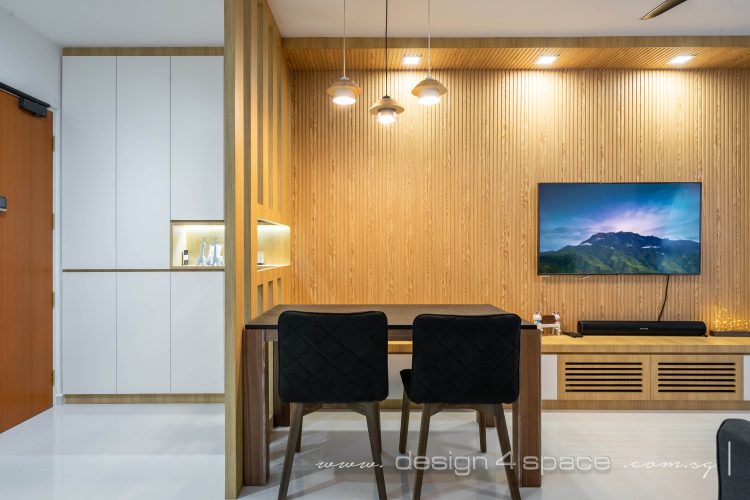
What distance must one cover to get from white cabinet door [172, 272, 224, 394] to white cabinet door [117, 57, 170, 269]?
0.29 metres

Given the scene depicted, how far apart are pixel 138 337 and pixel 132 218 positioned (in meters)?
1.00

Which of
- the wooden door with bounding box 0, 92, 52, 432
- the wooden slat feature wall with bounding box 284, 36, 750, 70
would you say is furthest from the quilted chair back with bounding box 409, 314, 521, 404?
the wooden door with bounding box 0, 92, 52, 432

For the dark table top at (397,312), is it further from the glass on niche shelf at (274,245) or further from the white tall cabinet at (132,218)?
the white tall cabinet at (132,218)

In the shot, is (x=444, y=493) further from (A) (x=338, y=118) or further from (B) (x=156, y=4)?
(B) (x=156, y=4)

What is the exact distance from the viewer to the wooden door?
328 centimetres

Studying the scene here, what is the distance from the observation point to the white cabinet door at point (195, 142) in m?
3.87

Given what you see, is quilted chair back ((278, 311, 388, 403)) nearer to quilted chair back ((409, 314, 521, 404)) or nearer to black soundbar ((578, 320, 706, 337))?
quilted chair back ((409, 314, 521, 404))

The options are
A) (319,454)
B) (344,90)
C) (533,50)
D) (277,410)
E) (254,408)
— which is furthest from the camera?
(533,50)

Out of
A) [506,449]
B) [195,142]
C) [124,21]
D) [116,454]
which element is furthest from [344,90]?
[116,454]

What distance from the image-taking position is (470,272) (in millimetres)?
4121

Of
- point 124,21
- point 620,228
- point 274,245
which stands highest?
point 124,21

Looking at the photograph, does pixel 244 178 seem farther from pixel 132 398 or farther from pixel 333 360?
pixel 132 398

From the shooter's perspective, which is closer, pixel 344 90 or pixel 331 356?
pixel 331 356

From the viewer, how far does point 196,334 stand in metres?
3.88
